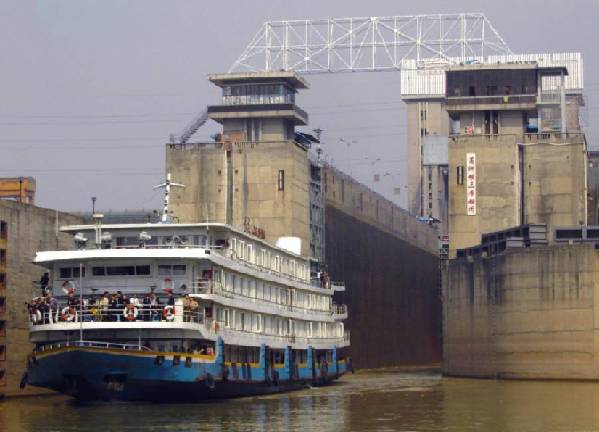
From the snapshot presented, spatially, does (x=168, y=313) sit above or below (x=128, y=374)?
above

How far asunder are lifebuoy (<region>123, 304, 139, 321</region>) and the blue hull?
1.51 metres

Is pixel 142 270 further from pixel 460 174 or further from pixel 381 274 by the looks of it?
pixel 381 274

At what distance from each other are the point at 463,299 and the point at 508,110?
18.6m

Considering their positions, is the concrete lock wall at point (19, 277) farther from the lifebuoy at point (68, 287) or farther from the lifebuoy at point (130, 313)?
the lifebuoy at point (130, 313)

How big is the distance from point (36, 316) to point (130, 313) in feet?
14.5

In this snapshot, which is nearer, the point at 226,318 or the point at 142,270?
the point at 142,270

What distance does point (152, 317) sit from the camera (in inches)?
2178

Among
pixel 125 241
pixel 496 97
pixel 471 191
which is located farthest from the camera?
pixel 496 97

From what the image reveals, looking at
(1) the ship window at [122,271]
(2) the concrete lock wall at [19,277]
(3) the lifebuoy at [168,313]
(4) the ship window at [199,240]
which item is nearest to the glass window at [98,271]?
(1) the ship window at [122,271]

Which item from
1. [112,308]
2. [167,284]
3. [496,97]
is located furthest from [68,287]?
[496,97]

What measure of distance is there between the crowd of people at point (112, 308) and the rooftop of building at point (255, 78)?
52.4 metres

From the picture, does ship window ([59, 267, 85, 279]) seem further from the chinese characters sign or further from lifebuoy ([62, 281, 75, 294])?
the chinese characters sign

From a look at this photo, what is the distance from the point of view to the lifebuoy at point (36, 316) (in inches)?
2196

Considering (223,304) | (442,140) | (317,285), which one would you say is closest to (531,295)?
(317,285)
